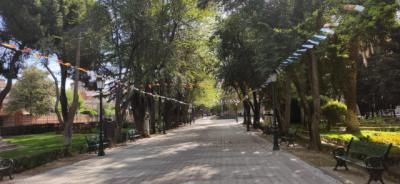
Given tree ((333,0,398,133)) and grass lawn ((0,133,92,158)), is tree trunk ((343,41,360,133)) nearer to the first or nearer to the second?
tree ((333,0,398,133))

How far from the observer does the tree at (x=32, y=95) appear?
66.6m

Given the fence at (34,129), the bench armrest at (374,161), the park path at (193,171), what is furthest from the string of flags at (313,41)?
the fence at (34,129)

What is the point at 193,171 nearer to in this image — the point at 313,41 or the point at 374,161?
the point at 313,41

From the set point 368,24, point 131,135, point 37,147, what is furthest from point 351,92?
point 37,147

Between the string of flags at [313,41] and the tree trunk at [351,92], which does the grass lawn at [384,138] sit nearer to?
the tree trunk at [351,92]

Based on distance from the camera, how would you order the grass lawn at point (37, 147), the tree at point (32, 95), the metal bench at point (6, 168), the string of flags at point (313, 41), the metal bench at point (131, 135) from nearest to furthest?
the string of flags at point (313, 41), the metal bench at point (6, 168), the grass lawn at point (37, 147), the metal bench at point (131, 135), the tree at point (32, 95)

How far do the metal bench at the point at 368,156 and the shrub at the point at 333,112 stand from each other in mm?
23189

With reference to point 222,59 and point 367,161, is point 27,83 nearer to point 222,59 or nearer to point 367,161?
point 222,59

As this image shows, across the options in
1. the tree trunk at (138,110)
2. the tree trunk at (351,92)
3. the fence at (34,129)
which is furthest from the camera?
the fence at (34,129)

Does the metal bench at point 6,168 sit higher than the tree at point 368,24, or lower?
lower

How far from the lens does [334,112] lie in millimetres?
37438

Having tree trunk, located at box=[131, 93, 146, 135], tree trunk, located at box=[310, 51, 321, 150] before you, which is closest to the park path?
tree trunk, located at box=[310, 51, 321, 150]

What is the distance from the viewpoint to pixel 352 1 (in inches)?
690

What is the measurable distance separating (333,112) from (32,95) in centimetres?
4467
